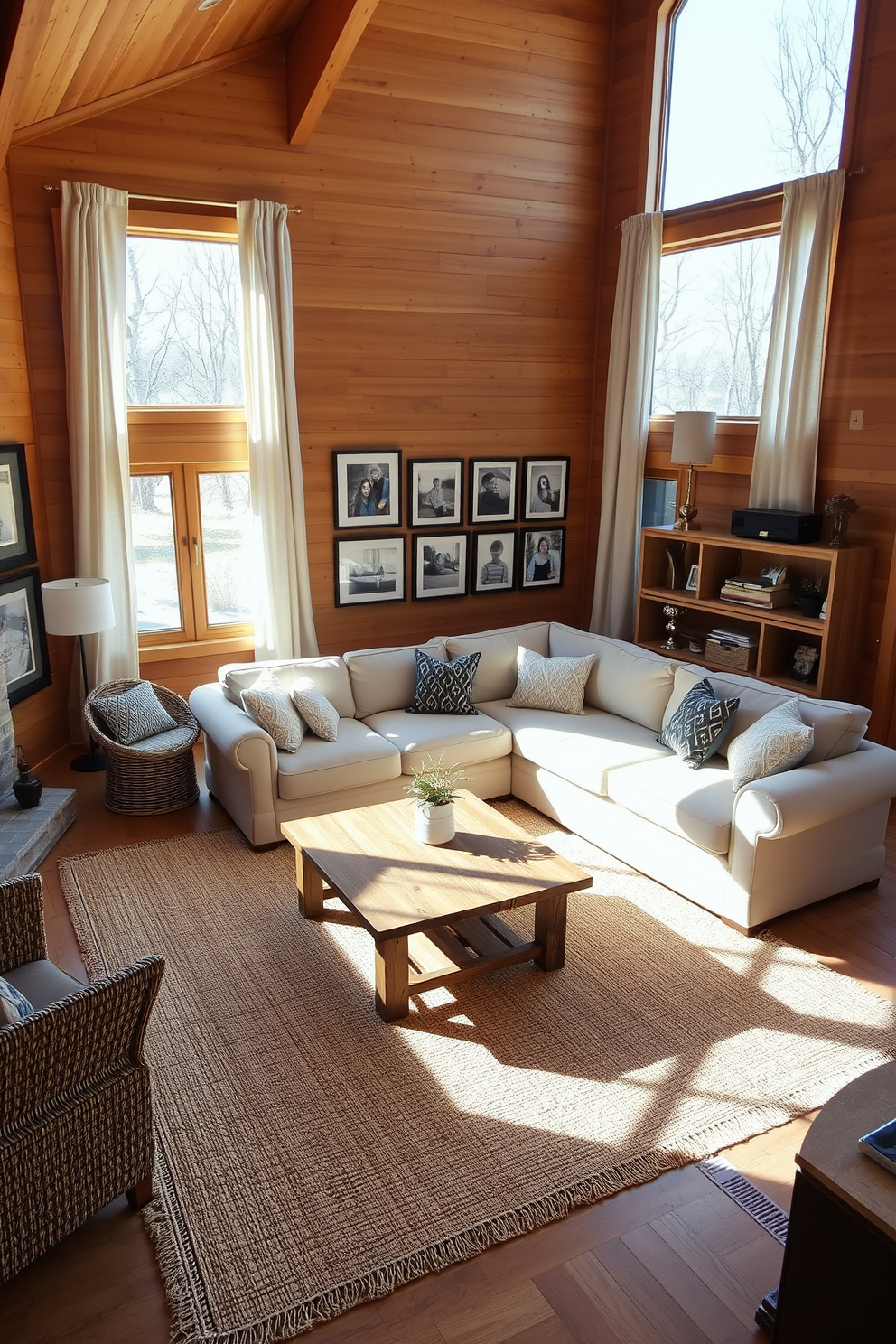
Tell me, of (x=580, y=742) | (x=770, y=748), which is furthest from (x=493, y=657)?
(x=770, y=748)

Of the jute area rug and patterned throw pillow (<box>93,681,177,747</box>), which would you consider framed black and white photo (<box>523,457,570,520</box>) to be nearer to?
patterned throw pillow (<box>93,681,177,747</box>)

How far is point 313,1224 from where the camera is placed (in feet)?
8.72

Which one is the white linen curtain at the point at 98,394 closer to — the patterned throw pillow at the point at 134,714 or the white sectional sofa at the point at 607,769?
the patterned throw pillow at the point at 134,714

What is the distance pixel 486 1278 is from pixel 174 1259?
832 millimetres

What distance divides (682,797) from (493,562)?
339 centimetres

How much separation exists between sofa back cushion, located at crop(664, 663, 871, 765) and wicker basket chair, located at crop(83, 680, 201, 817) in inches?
105

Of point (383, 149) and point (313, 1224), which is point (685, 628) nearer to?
point (383, 149)

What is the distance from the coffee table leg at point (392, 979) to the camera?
341 cm

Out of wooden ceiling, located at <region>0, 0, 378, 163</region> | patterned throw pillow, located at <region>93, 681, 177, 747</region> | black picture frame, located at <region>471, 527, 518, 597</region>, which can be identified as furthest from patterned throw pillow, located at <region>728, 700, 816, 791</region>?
wooden ceiling, located at <region>0, 0, 378, 163</region>

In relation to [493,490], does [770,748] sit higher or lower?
lower

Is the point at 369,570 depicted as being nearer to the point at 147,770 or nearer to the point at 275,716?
the point at 275,716

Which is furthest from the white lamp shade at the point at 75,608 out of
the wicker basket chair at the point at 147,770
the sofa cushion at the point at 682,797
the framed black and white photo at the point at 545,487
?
the framed black and white photo at the point at 545,487

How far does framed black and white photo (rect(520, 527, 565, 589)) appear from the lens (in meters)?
7.43

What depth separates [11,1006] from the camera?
7.87 ft
